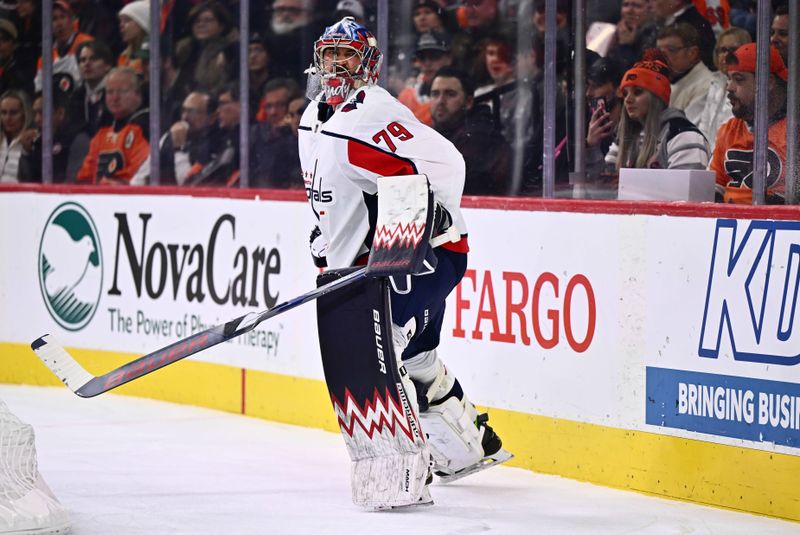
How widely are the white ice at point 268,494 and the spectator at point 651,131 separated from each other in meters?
1.04

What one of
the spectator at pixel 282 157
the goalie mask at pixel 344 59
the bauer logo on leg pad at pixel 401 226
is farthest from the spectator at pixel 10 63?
the bauer logo on leg pad at pixel 401 226

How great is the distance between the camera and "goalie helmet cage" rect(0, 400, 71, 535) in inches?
136

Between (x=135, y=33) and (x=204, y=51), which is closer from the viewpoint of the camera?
(x=204, y=51)

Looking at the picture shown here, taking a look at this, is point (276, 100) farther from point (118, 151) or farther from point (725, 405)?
point (725, 405)

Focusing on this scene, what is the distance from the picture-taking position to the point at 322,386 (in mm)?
5359

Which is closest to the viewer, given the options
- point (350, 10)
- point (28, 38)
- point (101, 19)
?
point (350, 10)

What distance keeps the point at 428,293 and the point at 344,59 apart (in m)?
0.66

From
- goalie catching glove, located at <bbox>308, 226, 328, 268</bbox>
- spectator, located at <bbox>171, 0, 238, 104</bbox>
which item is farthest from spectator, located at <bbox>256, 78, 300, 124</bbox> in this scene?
goalie catching glove, located at <bbox>308, 226, 328, 268</bbox>

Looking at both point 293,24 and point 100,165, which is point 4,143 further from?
point 293,24

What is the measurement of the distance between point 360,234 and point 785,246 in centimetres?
111

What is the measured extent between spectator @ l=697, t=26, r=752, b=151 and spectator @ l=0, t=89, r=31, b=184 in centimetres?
359

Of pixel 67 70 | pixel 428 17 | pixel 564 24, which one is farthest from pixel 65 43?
pixel 564 24

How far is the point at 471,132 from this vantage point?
5.26 meters

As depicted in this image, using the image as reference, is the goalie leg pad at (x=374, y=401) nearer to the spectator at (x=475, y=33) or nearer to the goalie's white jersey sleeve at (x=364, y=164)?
the goalie's white jersey sleeve at (x=364, y=164)
